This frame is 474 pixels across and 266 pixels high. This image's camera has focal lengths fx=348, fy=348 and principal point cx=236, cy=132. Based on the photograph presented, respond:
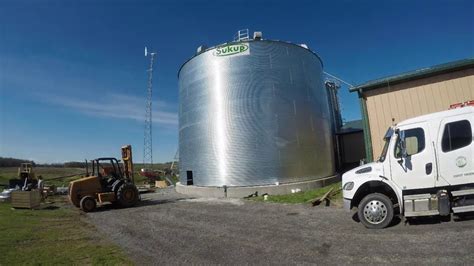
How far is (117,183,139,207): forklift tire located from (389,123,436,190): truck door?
1403 cm

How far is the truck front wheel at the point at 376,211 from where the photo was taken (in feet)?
30.3

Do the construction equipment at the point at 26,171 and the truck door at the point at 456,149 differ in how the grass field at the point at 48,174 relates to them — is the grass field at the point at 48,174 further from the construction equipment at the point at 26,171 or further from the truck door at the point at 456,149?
the truck door at the point at 456,149

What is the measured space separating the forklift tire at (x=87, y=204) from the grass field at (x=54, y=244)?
3.31 meters

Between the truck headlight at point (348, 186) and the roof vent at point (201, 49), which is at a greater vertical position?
the roof vent at point (201, 49)

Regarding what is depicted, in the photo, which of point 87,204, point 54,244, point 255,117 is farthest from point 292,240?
point 255,117

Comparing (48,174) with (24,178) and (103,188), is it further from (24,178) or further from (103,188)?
(103,188)

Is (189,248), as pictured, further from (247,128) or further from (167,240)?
(247,128)

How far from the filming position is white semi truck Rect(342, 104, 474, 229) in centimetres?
872

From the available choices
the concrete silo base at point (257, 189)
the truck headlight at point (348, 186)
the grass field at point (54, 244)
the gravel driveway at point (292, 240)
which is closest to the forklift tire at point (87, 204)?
the grass field at point (54, 244)

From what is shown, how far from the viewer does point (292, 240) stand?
8.81 metres

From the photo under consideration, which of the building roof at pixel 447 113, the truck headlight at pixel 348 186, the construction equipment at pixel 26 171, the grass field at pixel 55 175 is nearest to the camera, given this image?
the building roof at pixel 447 113

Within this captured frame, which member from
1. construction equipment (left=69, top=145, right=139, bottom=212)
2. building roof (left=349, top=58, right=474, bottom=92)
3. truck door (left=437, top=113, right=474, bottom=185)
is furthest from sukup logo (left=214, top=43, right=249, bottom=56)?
truck door (left=437, top=113, right=474, bottom=185)

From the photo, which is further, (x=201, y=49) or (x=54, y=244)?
(x=201, y=49)

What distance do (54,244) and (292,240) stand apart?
6.57m
